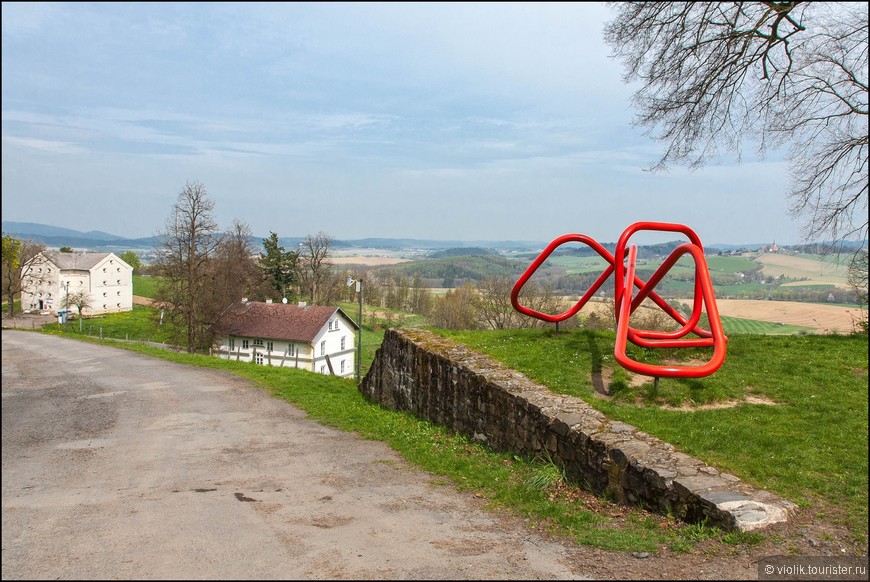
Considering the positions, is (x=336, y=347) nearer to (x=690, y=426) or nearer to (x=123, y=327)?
(x=123, y=327)

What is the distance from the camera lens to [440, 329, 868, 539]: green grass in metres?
7.00

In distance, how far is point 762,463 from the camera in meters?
7.34

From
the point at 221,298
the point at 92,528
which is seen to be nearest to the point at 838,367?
the point at 92,528

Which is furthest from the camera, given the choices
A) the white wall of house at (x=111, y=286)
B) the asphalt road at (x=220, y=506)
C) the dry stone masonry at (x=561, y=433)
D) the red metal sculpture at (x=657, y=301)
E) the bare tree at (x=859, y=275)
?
the white wall of house at (x=111, y=286)

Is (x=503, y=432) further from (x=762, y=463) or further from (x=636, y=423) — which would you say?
(x=762, y=463)

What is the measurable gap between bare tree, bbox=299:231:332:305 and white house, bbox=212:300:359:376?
36.5 ft

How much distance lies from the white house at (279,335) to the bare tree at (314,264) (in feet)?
36.5

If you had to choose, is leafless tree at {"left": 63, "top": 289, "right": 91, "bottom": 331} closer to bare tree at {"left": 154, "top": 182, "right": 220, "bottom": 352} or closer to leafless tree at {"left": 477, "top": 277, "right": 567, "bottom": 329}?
bare tree at {"left": 154, "top": 182, "right": 220, "bottom": 352}

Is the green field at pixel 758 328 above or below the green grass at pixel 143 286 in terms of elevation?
above

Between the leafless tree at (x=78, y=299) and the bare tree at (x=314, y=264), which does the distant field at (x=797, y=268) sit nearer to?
the bare tree at (x=314, y=264)

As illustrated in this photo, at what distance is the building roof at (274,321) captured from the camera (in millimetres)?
40281

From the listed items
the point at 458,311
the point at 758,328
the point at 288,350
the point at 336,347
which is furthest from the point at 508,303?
the point at 758,328

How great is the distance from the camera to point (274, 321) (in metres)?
41.6

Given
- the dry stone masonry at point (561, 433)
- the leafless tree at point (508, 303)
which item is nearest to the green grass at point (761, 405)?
the dry stone masonry at point (561, 433)
